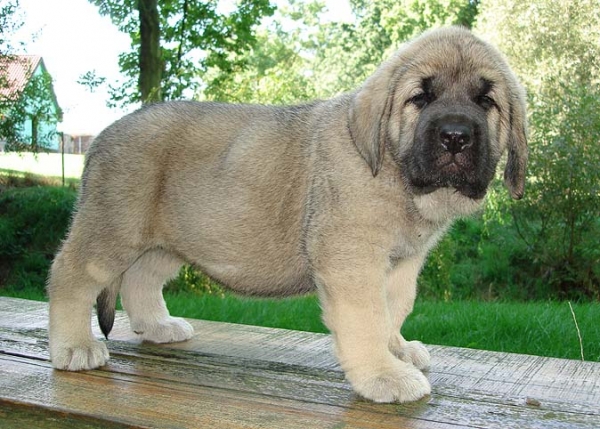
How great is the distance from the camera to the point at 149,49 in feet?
44.8

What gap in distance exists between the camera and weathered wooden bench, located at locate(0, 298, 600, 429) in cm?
275

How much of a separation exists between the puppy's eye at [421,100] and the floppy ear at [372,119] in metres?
0.10

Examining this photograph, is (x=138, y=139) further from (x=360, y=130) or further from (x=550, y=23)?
(x=550, y=23)

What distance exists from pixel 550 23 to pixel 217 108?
64.1ft

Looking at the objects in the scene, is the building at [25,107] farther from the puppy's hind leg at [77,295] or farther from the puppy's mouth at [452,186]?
the puppy's mouth at [452,186]

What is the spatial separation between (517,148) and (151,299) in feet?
7.27

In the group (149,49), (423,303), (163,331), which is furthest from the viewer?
(149,49)

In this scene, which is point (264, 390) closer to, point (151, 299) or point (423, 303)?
point (151, 299)

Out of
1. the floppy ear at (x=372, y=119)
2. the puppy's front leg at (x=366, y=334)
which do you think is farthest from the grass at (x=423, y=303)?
the floppy ear at (x=372, y=119)

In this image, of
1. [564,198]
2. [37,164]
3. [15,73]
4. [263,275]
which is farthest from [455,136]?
[37,164]

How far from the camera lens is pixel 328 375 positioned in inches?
135

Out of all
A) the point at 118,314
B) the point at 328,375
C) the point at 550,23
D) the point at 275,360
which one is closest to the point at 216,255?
the point at 275,360

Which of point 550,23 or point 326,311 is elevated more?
point 550,23

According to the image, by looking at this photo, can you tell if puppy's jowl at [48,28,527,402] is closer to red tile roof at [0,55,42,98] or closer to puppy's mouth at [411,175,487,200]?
puppy's mouth at [411,175,487,200]
